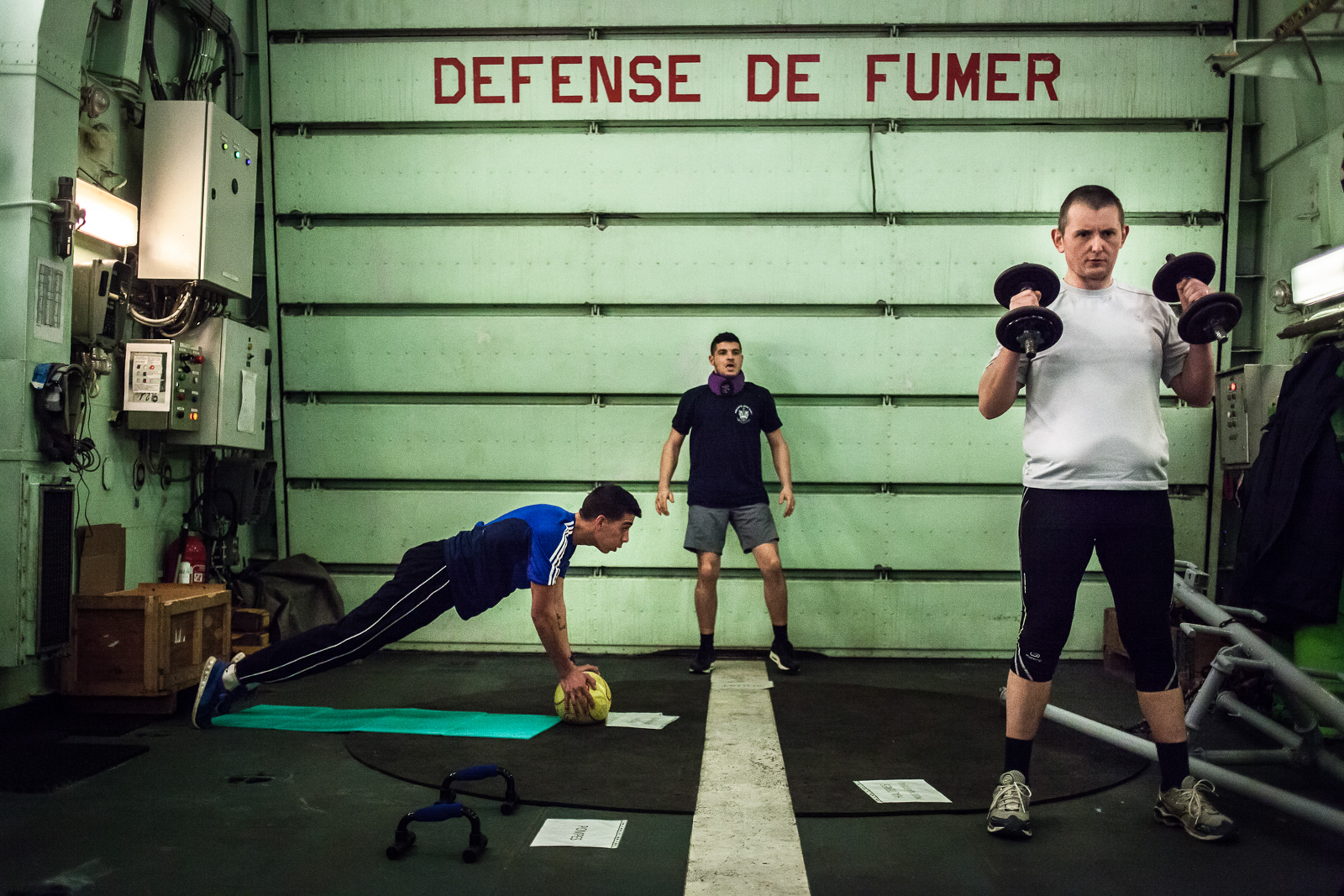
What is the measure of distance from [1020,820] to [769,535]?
8.56ft

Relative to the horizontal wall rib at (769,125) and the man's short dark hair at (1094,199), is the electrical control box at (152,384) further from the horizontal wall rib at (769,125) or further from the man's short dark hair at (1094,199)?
the man's short dark hair at (1094,199)

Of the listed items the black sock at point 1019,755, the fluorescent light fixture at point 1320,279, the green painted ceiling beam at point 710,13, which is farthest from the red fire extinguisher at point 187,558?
the fluorescent light fixture at point 1320,279

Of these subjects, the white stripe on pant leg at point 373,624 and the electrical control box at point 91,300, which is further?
the electrical control box at point 91,300

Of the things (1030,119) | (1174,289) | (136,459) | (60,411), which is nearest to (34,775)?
(60,411)

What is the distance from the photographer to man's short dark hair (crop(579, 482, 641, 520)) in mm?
3533

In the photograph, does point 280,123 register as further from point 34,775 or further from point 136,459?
point 34,775

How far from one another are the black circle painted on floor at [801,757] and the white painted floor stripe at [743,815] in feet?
0.17

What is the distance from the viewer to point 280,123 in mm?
5766

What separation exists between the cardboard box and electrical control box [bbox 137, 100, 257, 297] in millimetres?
1295

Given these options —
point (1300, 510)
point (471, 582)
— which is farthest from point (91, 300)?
point (1300, 510)

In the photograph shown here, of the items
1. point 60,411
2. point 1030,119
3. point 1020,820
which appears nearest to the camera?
point 1020,820

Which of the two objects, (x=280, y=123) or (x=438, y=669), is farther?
(x=280, y=123)

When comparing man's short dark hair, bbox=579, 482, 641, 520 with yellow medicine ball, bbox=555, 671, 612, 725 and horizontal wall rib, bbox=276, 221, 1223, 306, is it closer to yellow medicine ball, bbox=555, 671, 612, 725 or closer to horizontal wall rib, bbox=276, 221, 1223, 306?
yellow medicine ball, bbox=555, 671, 612, 725

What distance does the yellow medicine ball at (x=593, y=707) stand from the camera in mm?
3785
